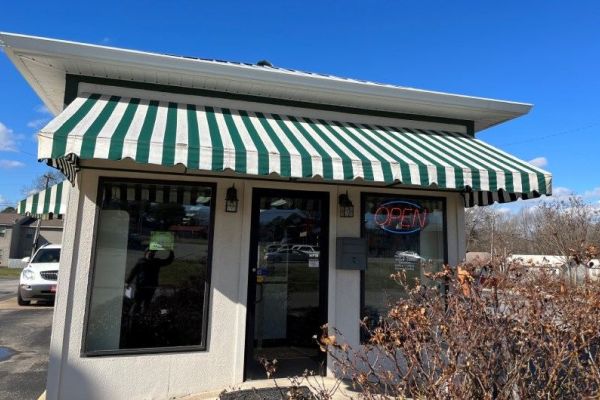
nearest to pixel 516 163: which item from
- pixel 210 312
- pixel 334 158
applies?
pixel 334 158

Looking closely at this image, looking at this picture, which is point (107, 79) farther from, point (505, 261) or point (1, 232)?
point (1, 232)

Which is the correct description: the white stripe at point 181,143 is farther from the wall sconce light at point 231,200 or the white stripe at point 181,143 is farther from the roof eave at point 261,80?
the wall sconce light at point 231,200

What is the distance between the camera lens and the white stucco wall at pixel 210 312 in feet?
16.6

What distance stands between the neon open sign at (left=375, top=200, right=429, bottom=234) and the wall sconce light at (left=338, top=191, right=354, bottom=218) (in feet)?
1.57

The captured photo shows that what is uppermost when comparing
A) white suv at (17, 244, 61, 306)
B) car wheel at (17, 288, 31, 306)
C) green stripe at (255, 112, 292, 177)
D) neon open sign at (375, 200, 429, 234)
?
green stripe at (255, 112, 292, 177)

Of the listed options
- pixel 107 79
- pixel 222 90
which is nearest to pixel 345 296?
pixel 222 90

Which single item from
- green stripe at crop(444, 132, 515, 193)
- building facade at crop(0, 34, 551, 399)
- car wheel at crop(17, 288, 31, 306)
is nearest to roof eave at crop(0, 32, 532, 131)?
building facade at crop(0, 34, 551, 399)

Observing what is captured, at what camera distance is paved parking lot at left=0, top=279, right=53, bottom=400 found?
20.6 feet

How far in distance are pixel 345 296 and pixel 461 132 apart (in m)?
3.30

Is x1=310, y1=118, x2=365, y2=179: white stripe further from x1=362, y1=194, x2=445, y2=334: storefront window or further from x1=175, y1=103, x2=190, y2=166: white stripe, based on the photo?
x1=175, y1=103, x2=190, y2=166: white stripe

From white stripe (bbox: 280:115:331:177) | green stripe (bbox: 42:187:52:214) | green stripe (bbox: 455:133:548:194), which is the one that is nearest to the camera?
white stripe (bbox: 280:115:331:177)

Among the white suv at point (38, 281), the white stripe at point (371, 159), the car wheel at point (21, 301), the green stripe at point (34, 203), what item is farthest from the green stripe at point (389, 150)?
the car wheel at point (21, 301)

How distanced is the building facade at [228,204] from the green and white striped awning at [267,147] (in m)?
0.02

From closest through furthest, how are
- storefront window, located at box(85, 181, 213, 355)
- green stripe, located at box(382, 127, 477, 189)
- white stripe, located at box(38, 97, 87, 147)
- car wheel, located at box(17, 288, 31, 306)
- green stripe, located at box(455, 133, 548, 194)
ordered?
white stripe, located at box(38, 97, 87, 147)
green stripe, located at box(382, 127, 477, 189)
storefront window, located at box(85, 181, 213, 355)
green stripe, located at box(455, 133, 548, 194)
car wheel, located at box(17, 288, 31, 306)
